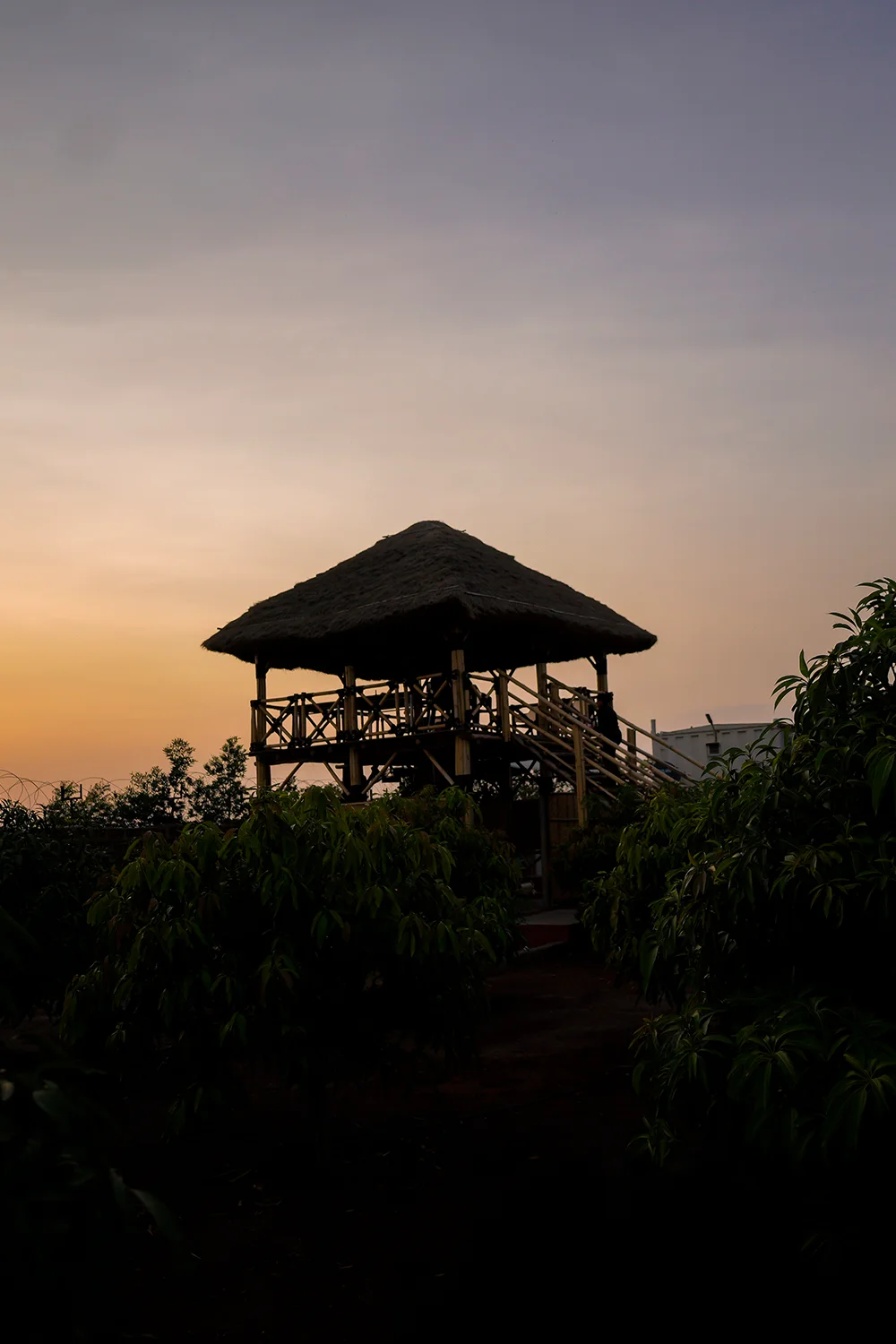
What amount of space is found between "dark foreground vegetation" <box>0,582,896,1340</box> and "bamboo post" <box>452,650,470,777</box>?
31.1 ft

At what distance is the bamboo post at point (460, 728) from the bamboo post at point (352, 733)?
98.1 inches

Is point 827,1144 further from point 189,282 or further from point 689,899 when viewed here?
point 189,282

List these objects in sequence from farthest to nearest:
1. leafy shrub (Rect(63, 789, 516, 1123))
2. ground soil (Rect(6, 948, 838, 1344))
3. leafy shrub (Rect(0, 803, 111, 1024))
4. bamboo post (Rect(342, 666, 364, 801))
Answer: bamboo post (Rect(342, 666, 364, 801)) < leafy shrub (Rect(0, 803, 111, 1024)) < leafy shrub (Rect(63, 789, 516, 1123)) < ground soil (Rect(6, 948, 838, 1344))

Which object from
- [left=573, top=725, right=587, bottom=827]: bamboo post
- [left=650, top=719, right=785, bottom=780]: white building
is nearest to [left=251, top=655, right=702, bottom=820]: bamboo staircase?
[left=573, top=725, right=587, bottom=827]: bamboo post

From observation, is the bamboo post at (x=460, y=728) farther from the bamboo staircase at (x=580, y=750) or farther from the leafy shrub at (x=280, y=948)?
the leafy shrub at (x=280, y=948)

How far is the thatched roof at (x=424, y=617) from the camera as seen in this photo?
17547 millimetres

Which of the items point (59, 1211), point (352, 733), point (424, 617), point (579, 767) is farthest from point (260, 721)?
point (59, 1211)

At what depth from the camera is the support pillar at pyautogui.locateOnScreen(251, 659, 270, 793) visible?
20391 mm

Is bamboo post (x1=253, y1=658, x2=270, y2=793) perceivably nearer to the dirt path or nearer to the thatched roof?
the thatched roof

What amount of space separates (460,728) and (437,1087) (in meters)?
9.67

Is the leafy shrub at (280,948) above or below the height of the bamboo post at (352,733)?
below

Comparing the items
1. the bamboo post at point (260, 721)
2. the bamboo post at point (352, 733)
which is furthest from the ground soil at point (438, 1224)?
the bamboo post at point (260, 721)

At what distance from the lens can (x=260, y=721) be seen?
20.4m

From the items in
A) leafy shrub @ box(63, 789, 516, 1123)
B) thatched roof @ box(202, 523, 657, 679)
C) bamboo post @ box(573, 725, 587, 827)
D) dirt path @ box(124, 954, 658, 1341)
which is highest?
thatched roof @ box(202, 523, 657, 679)
